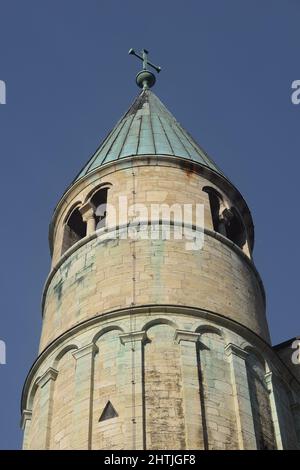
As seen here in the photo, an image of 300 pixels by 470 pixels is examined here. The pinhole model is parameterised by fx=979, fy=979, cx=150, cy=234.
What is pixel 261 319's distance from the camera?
959 inches

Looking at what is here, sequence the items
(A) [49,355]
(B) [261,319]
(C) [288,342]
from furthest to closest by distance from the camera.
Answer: (C) [288,342] → (B) [261,319] → (A) [49,355]

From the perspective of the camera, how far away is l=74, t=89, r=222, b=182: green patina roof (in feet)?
92.9

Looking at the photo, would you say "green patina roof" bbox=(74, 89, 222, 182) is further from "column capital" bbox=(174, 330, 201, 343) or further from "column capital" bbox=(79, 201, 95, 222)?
"column capital" bbox=(174, 330, 201, 343)

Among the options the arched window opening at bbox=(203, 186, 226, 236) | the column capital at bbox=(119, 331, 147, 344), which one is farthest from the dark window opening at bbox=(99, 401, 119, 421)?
the arched window opening at bbox=(203, 186, 226, 236)

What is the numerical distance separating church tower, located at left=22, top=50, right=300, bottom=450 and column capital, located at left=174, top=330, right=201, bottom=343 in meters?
0.03

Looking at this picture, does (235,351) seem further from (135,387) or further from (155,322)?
(135,387)

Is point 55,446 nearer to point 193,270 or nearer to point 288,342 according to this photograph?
point 193,270

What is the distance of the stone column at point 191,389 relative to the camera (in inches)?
750

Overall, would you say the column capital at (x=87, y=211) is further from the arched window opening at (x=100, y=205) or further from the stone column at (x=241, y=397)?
the stone column at (x=241, y=397)

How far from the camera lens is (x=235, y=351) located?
2172 centimetres

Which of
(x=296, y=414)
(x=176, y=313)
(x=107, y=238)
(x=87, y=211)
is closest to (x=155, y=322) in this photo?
(x=176, y=313)

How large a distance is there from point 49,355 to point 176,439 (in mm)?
4884

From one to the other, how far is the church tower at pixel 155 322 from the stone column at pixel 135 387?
3cm
